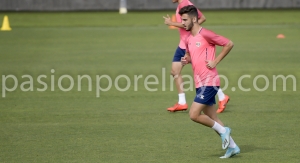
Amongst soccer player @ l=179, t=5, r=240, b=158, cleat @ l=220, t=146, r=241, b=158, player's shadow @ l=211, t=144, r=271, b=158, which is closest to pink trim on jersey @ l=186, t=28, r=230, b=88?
soccer player @ l=179, t=5, r=240, b=158

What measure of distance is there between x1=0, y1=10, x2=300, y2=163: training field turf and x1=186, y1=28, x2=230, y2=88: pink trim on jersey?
0.99m

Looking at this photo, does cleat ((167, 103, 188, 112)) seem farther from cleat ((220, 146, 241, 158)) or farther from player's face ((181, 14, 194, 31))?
player's face ((181, 14, 194, 31))

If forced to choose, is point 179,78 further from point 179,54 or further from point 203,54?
point 203,54

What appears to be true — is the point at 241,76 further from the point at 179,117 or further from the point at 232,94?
the point at 179,117

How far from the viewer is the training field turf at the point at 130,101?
8741 millimetres

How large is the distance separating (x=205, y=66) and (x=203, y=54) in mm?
160

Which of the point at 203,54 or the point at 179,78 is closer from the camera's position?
the point at 203,54

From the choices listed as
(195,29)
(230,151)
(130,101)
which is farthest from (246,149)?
(130,101)

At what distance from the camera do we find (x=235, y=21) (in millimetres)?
30703

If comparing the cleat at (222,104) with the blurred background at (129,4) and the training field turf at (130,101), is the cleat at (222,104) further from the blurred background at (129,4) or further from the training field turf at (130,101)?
the blurred background at (129,4)

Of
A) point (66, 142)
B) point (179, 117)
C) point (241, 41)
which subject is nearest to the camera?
point (66, 142)

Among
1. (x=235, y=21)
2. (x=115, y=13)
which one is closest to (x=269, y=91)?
(x=235, y=21)

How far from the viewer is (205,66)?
8.26 metres

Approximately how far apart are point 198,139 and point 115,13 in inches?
1021
